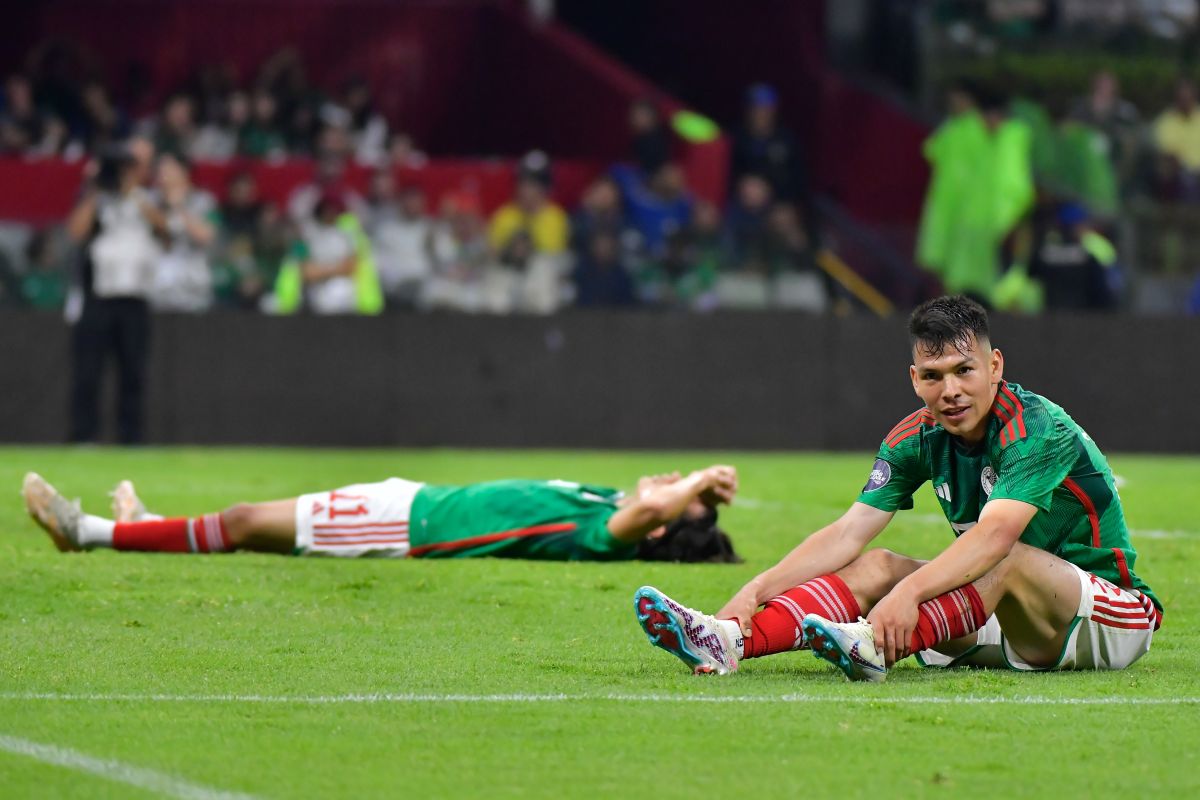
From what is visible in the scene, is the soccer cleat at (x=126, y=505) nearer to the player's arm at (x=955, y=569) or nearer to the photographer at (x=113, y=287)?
the player's arm at (x=955, y=569)

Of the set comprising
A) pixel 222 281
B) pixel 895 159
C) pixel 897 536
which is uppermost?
pixel 895 159

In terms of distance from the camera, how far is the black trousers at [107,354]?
17.0 meters

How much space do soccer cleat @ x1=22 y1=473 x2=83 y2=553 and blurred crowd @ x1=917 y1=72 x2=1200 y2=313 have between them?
12.0 meters

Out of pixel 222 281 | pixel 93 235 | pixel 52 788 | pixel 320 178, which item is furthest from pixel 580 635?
pixel 320 178

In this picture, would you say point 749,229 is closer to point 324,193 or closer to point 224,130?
point 324,193

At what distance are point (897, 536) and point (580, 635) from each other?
410 cm

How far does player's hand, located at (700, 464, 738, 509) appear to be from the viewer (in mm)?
8430

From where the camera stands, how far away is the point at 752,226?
1941 centimetres

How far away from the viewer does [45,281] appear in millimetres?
17984

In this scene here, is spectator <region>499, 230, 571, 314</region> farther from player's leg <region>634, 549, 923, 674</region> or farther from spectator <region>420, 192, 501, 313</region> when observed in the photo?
player's leg <region>634, 549, 923, 674</region>

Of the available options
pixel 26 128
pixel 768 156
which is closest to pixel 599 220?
pixel 768 156

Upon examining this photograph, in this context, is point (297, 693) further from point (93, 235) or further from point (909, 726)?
point (93, 235)

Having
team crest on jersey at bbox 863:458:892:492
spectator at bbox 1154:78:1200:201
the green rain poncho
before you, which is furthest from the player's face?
spectator at bbox 1154:78:1200:201

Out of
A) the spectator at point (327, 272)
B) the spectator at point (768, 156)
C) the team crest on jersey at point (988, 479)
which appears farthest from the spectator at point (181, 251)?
the team crest on jersey at point (988, 479)
